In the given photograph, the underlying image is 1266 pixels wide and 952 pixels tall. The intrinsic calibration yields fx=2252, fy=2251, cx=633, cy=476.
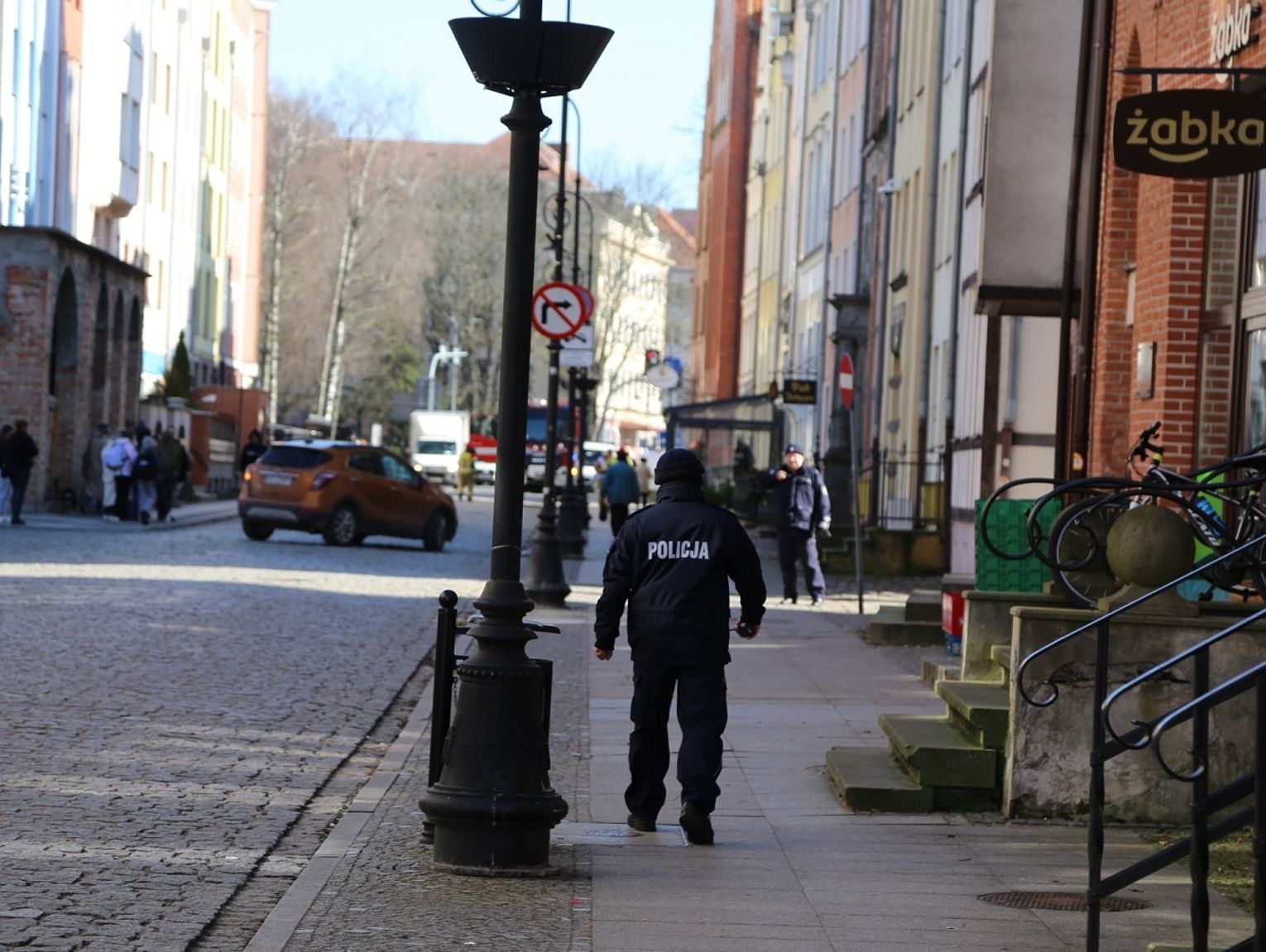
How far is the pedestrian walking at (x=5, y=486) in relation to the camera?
36719 mm

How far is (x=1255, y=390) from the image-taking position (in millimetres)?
13508

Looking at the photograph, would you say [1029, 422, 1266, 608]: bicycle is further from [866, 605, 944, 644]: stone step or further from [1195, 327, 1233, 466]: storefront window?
[866, 605, 944, 644]: stone step

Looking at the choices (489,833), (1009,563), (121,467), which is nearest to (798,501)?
(1009,563)

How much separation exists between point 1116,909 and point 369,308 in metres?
82.6

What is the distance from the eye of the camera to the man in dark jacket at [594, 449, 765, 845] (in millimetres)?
9414

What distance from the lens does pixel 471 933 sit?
7113mm

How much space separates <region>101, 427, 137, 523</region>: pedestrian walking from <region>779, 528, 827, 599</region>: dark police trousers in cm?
1721

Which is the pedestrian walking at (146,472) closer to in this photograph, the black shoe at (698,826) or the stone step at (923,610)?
the stone step at (923,610)

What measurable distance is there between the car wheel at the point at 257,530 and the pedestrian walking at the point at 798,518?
1223 centimetres

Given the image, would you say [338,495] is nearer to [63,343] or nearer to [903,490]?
[903,490]

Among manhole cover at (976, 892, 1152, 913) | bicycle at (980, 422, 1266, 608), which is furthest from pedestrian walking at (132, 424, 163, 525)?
manhole cover at (976, 892, 1152, 913)

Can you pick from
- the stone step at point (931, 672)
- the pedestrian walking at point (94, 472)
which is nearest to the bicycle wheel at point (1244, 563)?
the stone step at point (931, 672)

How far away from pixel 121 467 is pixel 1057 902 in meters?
33.8

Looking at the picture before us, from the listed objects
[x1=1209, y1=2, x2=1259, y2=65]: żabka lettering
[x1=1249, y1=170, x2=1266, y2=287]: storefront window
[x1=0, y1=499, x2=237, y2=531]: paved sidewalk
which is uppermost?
[x1=1209, y1=2, x2=1259, y2=65]: żabka lettering
